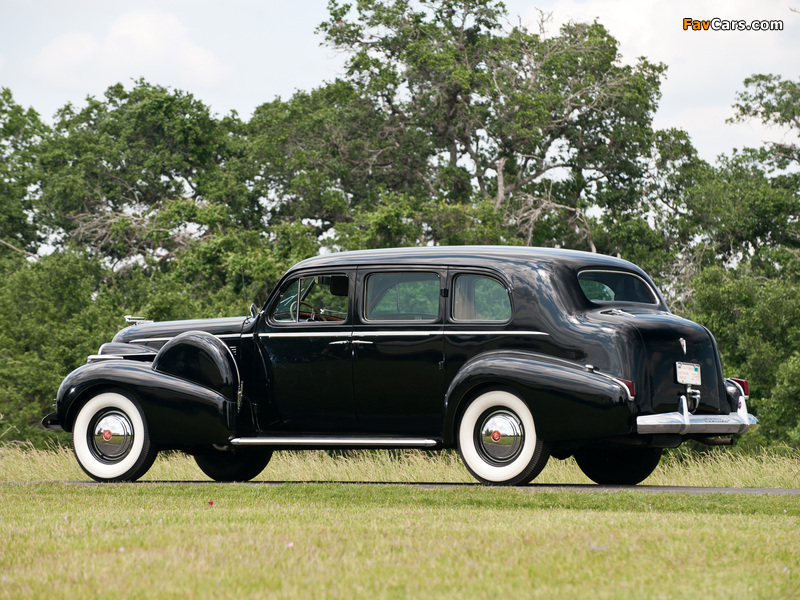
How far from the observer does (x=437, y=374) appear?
33.5 ft

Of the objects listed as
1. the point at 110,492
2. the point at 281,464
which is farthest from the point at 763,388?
the point at 110,492

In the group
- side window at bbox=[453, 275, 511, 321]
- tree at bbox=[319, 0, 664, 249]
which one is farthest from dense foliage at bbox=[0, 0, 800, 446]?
side window at bbox=[453, 275, 511, 321]

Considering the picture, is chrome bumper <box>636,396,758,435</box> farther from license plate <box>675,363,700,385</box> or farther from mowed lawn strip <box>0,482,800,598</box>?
mowed lawn strip <box>0,482,800,598</box>

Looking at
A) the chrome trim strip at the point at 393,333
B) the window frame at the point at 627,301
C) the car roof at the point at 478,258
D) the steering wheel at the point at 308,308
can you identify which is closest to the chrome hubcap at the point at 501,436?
the chrome trim strip at the point at 393,333

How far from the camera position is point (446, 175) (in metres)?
38.8

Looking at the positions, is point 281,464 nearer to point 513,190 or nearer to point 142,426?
point 142,426

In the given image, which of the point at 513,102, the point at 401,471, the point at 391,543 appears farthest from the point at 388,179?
the point at 391,543

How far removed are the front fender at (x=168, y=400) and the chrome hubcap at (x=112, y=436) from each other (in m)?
0.30

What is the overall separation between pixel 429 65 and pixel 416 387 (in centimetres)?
2819

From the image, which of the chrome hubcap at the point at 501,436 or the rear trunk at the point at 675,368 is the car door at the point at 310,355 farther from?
the rear trunk at the point at 675,368

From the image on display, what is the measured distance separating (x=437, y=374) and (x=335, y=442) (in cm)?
115

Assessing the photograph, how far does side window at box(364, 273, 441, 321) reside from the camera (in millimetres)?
10422

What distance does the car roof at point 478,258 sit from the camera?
10336 millimetres

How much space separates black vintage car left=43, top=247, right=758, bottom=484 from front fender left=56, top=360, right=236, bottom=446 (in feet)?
0.05
